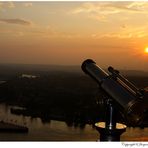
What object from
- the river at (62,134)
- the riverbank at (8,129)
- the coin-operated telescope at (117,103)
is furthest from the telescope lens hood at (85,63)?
the riverbank at (8,129)

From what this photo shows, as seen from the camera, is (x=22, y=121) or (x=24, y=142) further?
(x=22, y=121)

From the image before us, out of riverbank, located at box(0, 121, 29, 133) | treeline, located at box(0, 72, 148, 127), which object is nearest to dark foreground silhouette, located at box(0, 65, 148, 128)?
treeline, located at box(0, 72, 148, 127)

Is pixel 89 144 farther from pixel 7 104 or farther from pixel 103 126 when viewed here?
pixel 7 104

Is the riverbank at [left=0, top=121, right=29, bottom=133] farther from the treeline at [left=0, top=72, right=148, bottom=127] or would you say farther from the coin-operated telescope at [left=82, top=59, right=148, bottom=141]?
the coin-operated telescope at [left=82, top=59, right=148, bottom=141]

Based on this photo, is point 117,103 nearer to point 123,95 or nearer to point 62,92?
point 123,95

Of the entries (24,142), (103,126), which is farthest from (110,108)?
(24,142)

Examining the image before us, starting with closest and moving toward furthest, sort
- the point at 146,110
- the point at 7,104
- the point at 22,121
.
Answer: the point at 146,110 < the point at 22,121 < the point at 7,104

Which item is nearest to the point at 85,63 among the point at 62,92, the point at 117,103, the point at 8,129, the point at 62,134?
the point at 117,103
